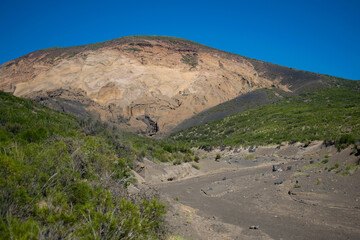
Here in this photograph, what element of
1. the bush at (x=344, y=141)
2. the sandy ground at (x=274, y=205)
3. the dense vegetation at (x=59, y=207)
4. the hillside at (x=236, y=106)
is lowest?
the sandy ground at (x=274, y=205)

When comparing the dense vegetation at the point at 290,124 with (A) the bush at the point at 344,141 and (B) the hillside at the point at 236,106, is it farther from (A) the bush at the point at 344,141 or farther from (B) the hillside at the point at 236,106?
(B) the hillside at the point at 236,106

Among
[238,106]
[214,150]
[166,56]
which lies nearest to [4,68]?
[166,56]

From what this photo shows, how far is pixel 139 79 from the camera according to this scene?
66.4 m

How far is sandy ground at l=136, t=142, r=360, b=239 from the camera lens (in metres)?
8.46

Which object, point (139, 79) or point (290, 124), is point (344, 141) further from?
point (139, 79)

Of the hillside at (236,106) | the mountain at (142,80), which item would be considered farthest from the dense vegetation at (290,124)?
the mountain at (142,80)

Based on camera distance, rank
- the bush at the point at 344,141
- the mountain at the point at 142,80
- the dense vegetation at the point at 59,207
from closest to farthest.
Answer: the dense vegetation at the point at 59,207 < the bush at the point at 344,141 < the mountain at the point at 142,80

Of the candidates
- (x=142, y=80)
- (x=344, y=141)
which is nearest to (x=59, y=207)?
(x=344, y=141)

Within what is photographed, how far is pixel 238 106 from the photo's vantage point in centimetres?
6247

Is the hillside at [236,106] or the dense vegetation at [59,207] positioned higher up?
the hillside at [236,106]

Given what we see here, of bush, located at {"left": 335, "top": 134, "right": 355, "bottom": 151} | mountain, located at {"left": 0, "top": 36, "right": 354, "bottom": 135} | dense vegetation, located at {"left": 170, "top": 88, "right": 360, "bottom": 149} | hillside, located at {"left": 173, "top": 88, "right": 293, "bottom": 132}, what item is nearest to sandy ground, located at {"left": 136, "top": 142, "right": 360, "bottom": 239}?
bush, located at {"left": 335, "top": 134, "right": 355, "bottom": 151}

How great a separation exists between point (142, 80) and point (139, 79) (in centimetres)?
78

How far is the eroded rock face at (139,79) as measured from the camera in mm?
60312

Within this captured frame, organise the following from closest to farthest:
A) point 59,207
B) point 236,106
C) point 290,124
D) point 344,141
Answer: point 59,207 < point 344,141 < point 290,124 < point 236,106
